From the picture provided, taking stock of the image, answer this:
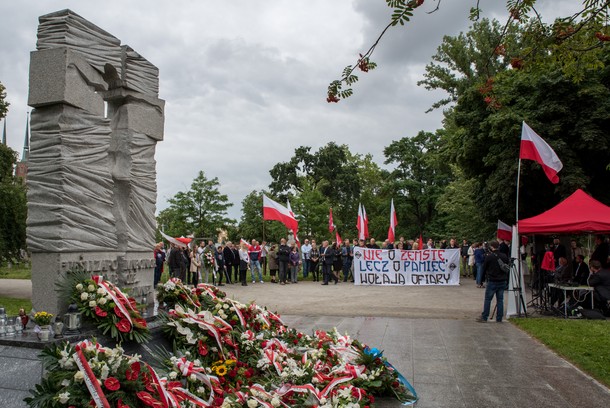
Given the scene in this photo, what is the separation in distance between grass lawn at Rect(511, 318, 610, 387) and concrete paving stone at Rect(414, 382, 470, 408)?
2135 mm

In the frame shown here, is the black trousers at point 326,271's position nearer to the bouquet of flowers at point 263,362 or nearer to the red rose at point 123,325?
the bouquet of flowers at point 263,362

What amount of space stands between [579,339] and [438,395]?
4806 millimetres

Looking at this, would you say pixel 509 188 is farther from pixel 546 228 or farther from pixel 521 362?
pixel 521 362

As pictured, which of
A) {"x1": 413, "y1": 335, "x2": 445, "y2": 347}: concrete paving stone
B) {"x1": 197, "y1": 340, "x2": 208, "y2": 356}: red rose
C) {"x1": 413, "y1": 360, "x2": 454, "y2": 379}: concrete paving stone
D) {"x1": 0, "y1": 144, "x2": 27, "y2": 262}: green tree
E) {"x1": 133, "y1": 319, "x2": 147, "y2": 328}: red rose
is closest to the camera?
{"x1": 133, "y1": 319, "x2": 147, "y2": 328}: red rose

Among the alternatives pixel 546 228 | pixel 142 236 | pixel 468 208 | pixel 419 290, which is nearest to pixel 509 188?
pixel 419 290

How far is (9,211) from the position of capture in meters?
19.7

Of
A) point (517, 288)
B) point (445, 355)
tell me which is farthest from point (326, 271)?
point (445, 355)

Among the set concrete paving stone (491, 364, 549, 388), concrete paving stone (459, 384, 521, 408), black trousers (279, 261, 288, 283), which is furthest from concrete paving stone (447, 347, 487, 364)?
black trousers (279, 261, 288, 283)

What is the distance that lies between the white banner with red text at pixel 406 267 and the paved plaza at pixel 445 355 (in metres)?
4.93

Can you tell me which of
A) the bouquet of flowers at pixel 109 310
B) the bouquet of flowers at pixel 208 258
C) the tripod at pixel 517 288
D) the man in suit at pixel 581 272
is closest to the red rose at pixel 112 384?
the bouquet of flowers at pixel 109 310

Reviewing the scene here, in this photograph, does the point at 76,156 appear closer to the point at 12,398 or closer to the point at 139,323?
the point at 139,323

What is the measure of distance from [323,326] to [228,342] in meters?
5.25

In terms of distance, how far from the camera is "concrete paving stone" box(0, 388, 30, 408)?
162 inches

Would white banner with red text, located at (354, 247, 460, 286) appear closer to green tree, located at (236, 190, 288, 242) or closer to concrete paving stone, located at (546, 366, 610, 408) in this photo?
concrete paving stone, located at (546, 366, 610, 408)
